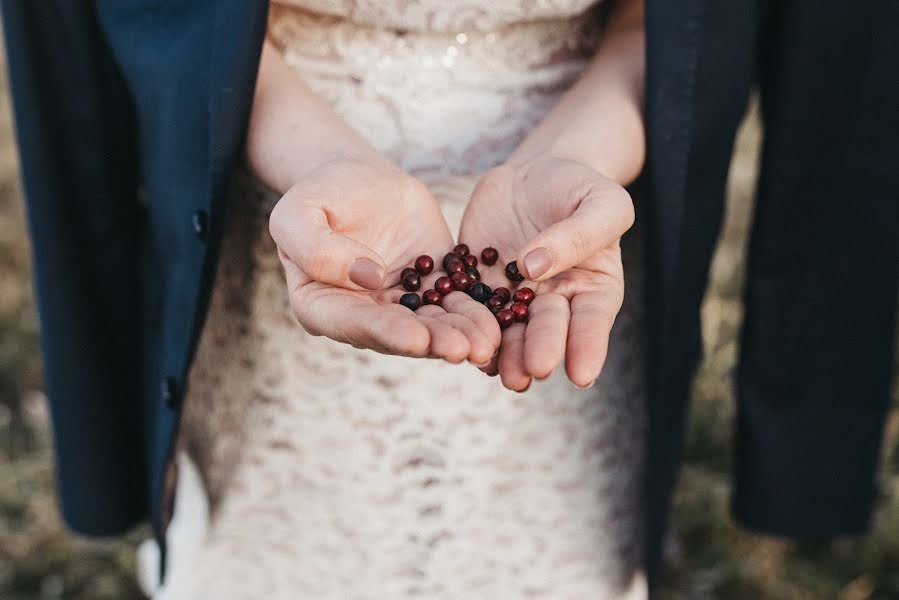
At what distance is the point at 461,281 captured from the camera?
131 centimetres

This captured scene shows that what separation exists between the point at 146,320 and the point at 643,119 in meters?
0.93

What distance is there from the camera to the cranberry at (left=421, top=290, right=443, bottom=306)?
4.15 ft

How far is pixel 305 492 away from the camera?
164 centimetres

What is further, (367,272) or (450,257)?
(450,257)

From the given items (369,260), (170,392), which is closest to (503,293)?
(369,260)

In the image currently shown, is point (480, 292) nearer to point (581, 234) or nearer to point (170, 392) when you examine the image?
point (581, 234)

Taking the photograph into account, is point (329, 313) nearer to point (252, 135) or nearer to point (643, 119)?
point (252, 135)

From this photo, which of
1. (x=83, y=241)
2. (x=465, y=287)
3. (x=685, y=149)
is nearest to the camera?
(x=465, y=287)

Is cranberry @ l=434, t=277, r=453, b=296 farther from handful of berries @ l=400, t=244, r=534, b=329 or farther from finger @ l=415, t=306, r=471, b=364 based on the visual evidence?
finger @ l=415, t=306, r=471, b=364

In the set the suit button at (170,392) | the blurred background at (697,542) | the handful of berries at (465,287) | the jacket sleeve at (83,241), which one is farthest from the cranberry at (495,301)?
the blurred background at (697,542)

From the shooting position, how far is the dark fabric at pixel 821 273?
1.59 metres

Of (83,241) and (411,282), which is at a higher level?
(411,282)

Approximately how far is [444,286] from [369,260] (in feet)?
0.48

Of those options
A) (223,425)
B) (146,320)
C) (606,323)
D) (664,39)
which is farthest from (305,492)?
(664,39)
